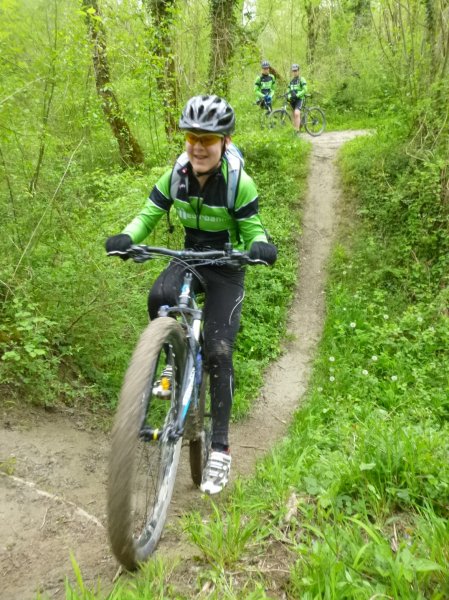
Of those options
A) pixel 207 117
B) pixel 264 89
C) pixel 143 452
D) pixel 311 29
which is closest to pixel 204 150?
pixel 207 117

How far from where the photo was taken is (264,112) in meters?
14.1

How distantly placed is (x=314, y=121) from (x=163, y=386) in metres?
14.4

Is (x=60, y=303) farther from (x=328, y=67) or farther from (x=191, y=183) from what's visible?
(x=328, y=67)

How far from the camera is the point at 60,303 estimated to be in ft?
14.6

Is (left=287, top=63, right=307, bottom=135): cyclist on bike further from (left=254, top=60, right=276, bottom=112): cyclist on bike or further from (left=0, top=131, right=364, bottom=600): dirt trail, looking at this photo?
(left=0, top=131, right=364, bottom=600): dirt trail

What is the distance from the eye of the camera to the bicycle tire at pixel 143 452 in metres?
2.04

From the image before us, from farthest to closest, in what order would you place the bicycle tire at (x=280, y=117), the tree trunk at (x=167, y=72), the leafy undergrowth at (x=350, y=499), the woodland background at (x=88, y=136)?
the bicycle tire at (x=280, y=117)
the tree trunk at (x=167, y=72)
the woodland background at (x=88, y=136)
the leafy undergrowth at (x=350, y=499)

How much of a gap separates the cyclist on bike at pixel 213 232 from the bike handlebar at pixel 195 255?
5cm

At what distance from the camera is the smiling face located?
3.15 meters

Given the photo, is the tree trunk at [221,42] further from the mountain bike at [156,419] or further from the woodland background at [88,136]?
the mountain bike at [156,419]

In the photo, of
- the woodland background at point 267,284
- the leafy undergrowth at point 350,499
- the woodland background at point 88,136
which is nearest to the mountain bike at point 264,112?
the woodland background at point 267,284

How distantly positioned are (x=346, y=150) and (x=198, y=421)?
382 inches

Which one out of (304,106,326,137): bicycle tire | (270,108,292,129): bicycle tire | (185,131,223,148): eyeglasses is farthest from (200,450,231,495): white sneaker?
(304,106,326,137): bicycle tire

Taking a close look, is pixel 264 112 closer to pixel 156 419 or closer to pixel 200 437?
pixel 200 437
